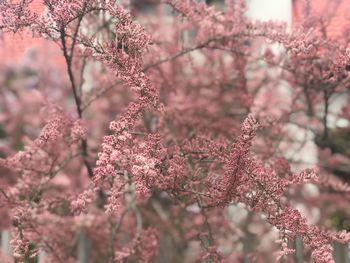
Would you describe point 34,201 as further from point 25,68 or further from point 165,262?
point 25,68

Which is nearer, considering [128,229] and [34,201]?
[34,201]

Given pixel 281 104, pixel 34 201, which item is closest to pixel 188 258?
pixel 281 104

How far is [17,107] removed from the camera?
24.9 ft

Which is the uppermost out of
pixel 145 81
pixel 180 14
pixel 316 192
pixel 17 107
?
pixel 17 107

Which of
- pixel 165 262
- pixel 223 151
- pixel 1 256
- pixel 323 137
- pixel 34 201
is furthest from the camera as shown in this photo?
pixel 165 262

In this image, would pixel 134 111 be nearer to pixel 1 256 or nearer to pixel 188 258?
pixel 1 256

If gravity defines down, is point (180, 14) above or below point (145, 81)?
above

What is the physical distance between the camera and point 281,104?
20.6 feet

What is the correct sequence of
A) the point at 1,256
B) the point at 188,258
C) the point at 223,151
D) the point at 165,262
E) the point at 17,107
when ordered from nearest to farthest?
the point at 223,151
the point at 1,256
the point at 165,262
the point at 188,258
the point at 17,107

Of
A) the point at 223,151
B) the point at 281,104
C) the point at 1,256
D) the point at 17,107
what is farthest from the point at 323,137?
the point at 17,107

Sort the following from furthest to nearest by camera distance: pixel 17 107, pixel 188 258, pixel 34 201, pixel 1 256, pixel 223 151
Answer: pixel 17 107 < pixel 188 258 < pixel 1 256 < pixel 34 201 < pixel 223 151

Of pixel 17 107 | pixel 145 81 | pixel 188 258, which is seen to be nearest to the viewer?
pixel 145 81

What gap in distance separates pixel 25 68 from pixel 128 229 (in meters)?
3.32

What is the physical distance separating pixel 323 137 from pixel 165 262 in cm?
211
